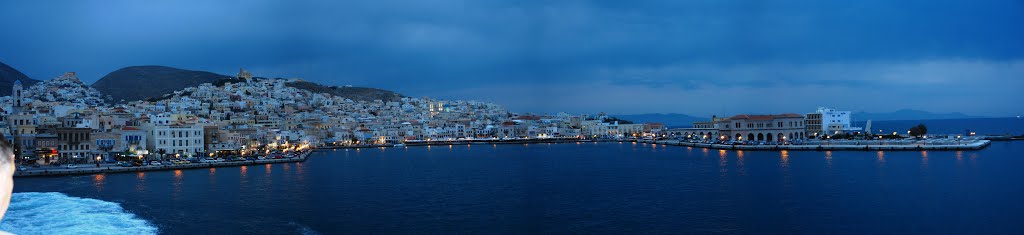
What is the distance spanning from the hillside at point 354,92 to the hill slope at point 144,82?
20.6m

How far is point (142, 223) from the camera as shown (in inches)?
635

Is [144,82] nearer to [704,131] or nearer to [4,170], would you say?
[704,131]

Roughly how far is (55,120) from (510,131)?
53.5 m

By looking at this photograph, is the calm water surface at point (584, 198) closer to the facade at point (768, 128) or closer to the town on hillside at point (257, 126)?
the town on hillside at point (257, 126)

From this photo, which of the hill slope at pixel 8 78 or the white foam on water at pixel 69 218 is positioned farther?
the hill slope at pixel 8 78

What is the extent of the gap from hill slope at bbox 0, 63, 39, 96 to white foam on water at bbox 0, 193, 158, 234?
7780 centimetres

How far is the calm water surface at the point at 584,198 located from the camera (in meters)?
15.4

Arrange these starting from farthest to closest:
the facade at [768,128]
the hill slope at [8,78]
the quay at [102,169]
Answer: the hill slope at [8,78] → the facade at [768,128] → the quay at [102,169]

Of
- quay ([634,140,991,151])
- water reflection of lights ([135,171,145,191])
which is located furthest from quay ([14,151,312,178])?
quay ([634,140,991,151])

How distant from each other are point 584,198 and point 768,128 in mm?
42105

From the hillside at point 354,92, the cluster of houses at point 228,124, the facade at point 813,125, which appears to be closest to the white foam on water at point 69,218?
the cluster of houses at point 228,124

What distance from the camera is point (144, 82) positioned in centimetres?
12100

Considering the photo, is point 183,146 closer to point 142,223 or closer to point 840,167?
point 142,223

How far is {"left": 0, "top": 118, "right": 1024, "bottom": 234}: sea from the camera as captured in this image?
15180 millimetres
